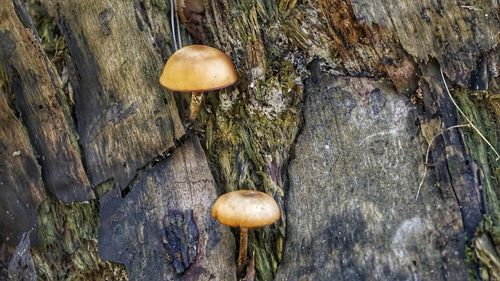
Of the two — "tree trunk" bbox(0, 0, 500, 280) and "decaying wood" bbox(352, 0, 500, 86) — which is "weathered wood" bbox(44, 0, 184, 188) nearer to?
"tree trunk" bbox(0, 0, 500, 280)

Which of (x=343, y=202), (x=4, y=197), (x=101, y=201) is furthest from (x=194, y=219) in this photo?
(x=4, y=197)

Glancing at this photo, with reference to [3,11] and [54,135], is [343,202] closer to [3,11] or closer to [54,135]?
[54,135]

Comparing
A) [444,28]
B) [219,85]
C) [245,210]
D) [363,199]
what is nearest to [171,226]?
[245,210]

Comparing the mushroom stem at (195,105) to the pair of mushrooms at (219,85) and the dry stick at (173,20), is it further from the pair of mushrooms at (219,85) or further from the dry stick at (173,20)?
the dry stick at (173,20)

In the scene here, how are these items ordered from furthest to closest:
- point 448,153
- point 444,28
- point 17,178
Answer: point 17,178, point 444,28, point 448,153

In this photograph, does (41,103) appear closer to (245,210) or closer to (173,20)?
(173,20)

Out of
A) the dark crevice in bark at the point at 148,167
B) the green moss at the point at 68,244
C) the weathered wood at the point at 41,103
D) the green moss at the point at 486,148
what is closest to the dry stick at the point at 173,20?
the dark crevice in bark at the point at 148,167

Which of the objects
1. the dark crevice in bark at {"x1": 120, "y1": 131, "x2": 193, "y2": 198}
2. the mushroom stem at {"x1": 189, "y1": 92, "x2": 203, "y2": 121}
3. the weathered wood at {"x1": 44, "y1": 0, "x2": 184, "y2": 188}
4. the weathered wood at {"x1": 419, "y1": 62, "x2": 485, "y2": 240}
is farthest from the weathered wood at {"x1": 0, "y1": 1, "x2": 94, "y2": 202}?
the weathered wood at {"x1": 419, "y1": 62, "x2": 485, "y2": 240}
